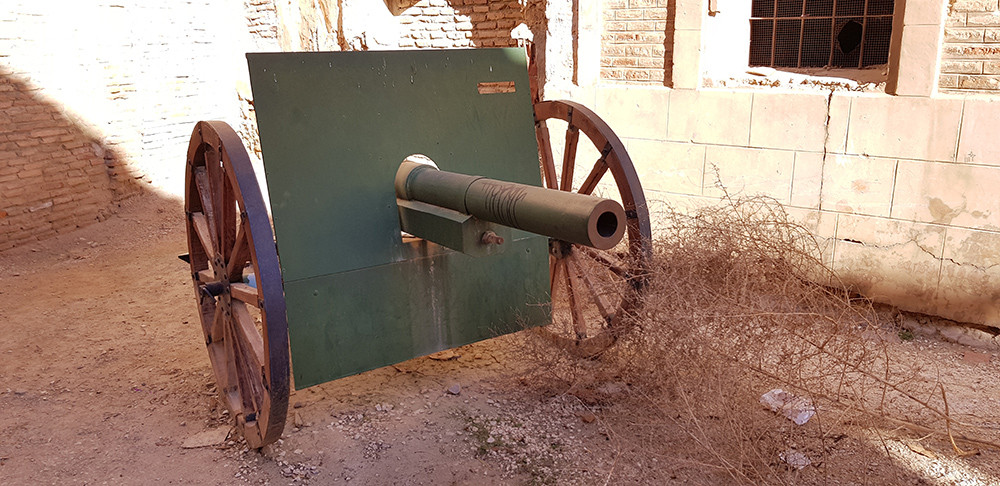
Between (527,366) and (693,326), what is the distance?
3.95ft

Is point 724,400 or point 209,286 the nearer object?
point 724,400

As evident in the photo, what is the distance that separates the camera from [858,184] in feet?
15.3

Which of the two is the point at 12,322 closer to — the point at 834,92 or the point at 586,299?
the point at 586,299

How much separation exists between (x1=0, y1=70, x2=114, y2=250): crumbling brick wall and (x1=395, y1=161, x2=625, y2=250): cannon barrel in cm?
502

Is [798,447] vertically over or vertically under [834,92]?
under

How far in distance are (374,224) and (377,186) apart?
17 centimetres

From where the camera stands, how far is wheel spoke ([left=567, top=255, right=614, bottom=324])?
12.2ft

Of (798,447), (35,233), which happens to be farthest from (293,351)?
(35,233)

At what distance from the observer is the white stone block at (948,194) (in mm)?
4238

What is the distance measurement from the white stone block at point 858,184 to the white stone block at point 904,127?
7cm

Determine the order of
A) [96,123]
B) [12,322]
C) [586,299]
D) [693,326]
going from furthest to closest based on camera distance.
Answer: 1. [96,123]
2. [12,322]
3. [586,299]
4. [693,326]

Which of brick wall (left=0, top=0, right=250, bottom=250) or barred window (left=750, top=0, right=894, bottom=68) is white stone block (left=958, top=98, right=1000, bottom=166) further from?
brick wall (left=0, top=0, right=250, bottom=250)

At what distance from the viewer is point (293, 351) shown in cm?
316

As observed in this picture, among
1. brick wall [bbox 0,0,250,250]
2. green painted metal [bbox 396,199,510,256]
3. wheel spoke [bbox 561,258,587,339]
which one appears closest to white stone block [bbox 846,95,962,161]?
wheel spoke [bbox 561,258,587,339]
